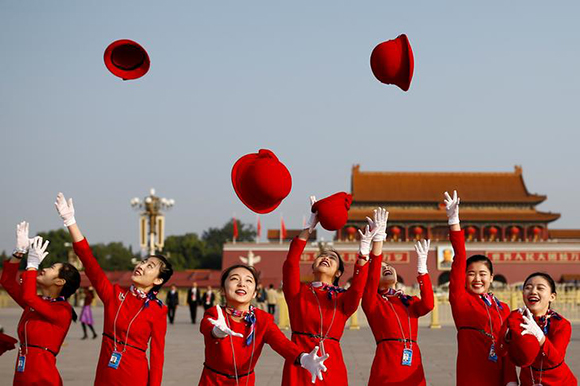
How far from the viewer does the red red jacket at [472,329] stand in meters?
4.61

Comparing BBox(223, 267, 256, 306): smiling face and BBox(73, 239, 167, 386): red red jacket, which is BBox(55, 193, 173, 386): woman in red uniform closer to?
BBox(73, 239, 167, 386): red red jacket

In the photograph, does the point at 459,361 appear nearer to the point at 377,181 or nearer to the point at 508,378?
the point at 508,378

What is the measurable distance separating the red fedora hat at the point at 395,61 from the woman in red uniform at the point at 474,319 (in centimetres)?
79

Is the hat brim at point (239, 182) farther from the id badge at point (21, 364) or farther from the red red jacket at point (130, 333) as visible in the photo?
the id badge at point (21, 364)

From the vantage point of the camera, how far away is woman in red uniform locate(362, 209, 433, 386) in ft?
15.0

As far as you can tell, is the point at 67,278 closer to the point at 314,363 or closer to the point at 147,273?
the point at 147,273

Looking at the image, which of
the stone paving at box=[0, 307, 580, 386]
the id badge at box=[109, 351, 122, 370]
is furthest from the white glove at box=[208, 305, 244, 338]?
the stone paving at box=[0, 307, 580, 386]

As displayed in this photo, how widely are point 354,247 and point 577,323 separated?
25493mm

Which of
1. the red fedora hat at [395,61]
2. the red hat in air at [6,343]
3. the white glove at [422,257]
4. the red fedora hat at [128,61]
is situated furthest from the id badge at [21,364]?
the red fedora hat at [395,61]

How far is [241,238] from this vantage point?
90.2 m

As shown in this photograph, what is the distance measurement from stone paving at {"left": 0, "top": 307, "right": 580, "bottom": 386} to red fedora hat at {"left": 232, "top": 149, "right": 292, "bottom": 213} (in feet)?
13.2

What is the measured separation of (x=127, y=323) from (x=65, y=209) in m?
0.69

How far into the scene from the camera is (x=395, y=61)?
491 centimetres

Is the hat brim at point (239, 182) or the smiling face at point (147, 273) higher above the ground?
the hat brim at point (239, 182)
